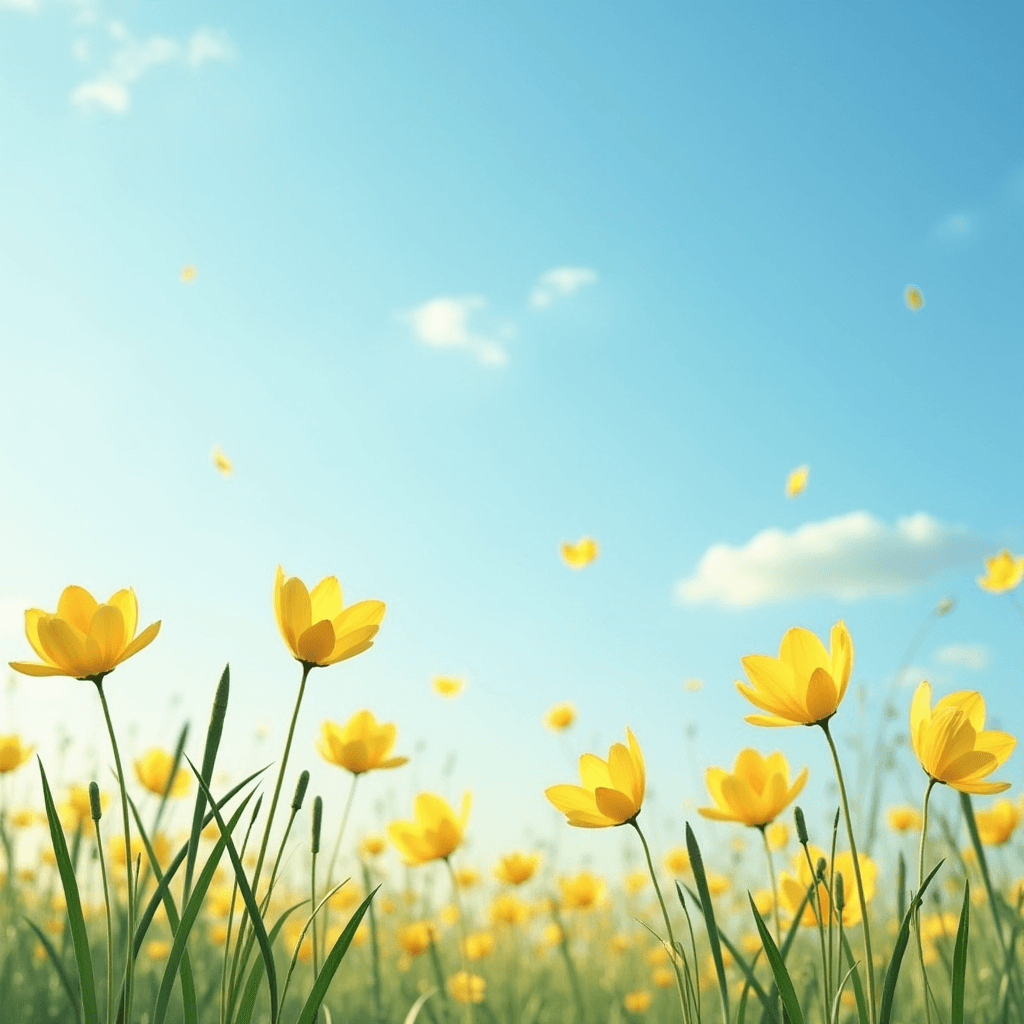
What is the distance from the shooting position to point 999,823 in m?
2.62

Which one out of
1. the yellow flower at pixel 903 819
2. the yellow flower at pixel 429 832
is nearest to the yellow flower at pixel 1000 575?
the yellow flower at pixel 903 819

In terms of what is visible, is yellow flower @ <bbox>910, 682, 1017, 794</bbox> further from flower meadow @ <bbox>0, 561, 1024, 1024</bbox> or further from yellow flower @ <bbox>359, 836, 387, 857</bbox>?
yellow flower @ <bbox>359, 836, 387, 857</bbox>

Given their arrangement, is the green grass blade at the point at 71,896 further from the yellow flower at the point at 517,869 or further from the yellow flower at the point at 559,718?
the yellow flower at the point at 559,718

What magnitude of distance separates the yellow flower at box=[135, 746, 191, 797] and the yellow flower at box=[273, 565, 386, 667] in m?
0.95

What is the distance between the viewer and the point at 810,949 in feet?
12.9

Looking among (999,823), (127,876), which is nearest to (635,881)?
(999,823)

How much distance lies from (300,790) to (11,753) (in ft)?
5.83

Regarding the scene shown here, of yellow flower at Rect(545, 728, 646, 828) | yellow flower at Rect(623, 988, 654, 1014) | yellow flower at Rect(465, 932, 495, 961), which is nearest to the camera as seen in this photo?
yellow flower at Rect(545, 728, 646, 828)

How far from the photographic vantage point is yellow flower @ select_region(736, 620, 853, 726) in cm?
118

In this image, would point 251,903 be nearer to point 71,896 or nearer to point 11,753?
point 71,896

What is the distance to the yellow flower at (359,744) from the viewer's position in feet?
5.57

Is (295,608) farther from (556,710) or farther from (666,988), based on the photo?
(556,710)

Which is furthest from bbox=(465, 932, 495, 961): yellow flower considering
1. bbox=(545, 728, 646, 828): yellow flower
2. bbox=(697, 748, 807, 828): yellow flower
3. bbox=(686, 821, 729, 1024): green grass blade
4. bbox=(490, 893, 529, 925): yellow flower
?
bbox=(686, 821, 729, 1024): green grass blade

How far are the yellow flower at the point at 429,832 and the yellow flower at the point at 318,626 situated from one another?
876mm
